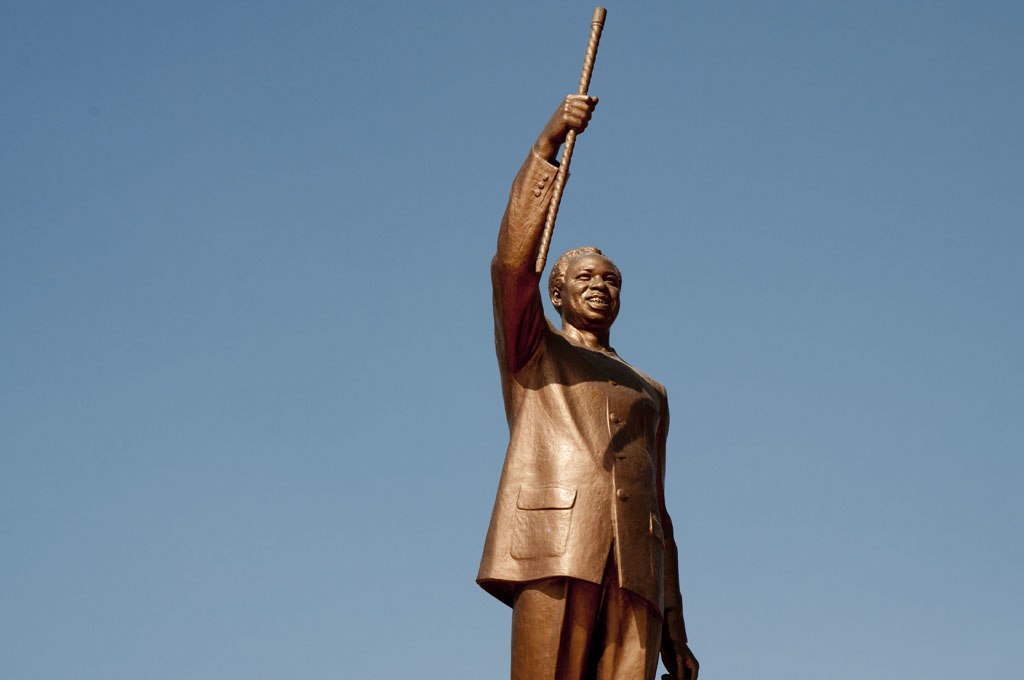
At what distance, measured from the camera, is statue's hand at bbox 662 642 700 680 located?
9.16m

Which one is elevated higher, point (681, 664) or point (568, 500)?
point (568, 500)

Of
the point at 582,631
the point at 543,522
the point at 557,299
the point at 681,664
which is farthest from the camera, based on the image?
the point at 557,299

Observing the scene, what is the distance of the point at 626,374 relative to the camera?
9414 mm

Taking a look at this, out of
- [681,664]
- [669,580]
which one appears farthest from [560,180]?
[681,664]

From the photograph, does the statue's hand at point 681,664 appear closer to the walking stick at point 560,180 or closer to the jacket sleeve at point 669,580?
the jacket sleeve at point 669,580

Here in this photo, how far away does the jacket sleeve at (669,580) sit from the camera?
9.23 metres

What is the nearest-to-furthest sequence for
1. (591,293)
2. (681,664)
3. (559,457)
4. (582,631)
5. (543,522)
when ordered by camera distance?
(582,631), (543,522), (559,457), (681,664), (591,293)

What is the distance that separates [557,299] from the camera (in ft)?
32.3

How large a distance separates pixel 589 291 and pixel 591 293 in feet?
0.06

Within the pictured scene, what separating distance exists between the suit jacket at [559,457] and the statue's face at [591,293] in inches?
11.2

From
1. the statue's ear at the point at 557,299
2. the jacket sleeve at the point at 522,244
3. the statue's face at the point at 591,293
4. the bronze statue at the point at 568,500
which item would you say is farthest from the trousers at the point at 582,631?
the statue's ear at the point at 557,299

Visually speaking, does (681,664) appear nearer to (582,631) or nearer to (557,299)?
(582,631)

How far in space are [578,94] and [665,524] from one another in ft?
8.31

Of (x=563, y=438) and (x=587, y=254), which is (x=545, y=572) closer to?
(x=563, y=438)
